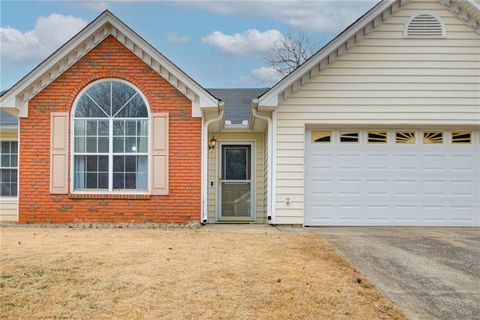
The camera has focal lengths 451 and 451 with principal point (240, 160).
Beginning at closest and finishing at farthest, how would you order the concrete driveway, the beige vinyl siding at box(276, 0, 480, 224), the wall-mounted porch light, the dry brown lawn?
the dry brown lawn, the concrete driveway, the beige vinyl siding at box(276, 0, 480, 224), the wall-mounted porch light

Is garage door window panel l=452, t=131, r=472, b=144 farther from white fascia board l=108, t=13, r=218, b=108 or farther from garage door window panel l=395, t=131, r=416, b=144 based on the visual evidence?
white fascia board l=108, t=13, r=218, b=108

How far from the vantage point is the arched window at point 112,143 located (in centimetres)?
1055

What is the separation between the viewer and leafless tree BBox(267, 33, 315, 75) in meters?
29.3

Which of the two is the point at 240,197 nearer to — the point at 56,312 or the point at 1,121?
the point at 1,121

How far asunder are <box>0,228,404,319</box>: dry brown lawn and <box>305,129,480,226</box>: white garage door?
3.15m

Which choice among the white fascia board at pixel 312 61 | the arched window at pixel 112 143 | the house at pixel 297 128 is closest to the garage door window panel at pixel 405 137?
the house at pixel 297 128

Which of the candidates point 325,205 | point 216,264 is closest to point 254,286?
point 216,264

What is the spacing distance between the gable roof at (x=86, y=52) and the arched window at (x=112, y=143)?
0.80 m

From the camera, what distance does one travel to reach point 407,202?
10.8 metres

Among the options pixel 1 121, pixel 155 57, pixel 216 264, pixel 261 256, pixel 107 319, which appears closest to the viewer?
pixel 107 319

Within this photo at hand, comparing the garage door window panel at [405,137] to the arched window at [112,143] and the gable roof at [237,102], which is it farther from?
the arched window at [112,143]

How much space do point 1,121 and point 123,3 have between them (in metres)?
5.27

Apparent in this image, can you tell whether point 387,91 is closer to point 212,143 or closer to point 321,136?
point 321,136

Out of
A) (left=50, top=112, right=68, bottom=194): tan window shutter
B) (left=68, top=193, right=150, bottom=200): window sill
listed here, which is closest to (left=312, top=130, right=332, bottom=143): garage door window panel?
(left=68, top=193, right=150, bottom=200): window sill
